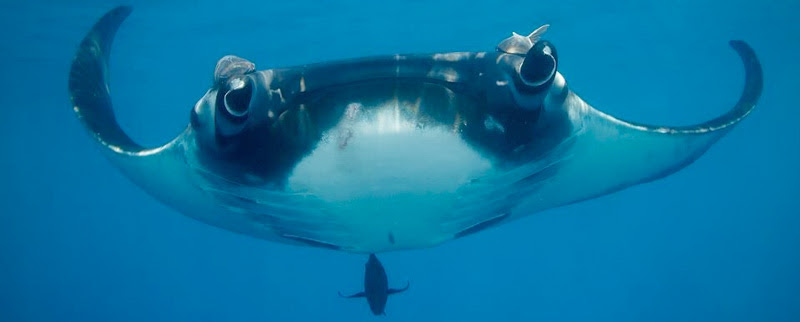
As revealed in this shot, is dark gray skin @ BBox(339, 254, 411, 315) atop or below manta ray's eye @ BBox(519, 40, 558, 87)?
atop

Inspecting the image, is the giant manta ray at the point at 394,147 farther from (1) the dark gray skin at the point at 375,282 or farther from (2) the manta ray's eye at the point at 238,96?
(1) the dark gray skin at the point at 375,282

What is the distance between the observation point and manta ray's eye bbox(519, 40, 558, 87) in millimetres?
1940

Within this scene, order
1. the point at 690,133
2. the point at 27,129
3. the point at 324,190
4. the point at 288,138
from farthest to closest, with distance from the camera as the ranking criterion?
the point at 27,129 → the point at 690,133 → the point at 324,190 → the point at 288,138

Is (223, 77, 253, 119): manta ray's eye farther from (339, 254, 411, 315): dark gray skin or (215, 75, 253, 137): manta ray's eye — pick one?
(339, 254, 411, 315): dark gray skin

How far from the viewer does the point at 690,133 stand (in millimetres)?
3129

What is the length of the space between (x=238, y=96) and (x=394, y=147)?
652 millimetres

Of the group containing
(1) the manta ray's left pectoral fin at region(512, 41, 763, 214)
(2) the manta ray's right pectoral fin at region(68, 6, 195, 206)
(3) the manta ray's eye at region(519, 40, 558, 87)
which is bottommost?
(3) the manta ray's eye at region(519, 40, 558, 87)

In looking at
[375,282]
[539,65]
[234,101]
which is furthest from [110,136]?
[375,282]

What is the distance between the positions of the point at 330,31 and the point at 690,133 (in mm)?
16515

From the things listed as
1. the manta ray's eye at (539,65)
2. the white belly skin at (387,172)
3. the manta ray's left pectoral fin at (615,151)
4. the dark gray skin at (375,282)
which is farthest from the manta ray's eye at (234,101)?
the dark gray skin at (375,282)

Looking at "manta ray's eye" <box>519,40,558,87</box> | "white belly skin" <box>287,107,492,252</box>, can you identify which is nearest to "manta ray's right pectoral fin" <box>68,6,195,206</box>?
"white belly skin" <box>287,107,492,252</box>

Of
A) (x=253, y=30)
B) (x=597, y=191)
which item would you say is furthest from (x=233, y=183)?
(x=253, y=30)

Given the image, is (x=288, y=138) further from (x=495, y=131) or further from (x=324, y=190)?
(x=495, y=131)

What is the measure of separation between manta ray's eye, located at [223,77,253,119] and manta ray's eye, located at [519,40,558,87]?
41.5 inches
